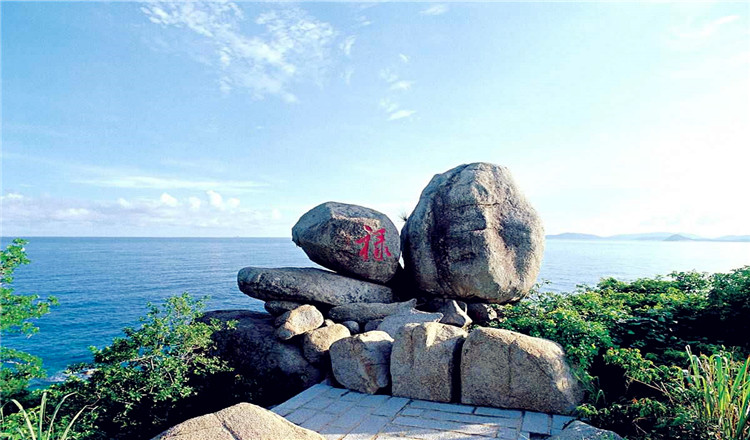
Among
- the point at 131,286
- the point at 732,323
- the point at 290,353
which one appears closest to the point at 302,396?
the point at 290,353

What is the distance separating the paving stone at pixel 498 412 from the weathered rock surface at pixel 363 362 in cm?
147

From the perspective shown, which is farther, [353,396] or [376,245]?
[376,245]

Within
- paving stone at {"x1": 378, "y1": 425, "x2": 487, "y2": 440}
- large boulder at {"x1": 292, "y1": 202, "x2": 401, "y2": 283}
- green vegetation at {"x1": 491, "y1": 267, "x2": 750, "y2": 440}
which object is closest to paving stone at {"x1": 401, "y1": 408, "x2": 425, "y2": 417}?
paving stone at {"x1": 378, "y1": 425, "x2": 487, "y2": 440}

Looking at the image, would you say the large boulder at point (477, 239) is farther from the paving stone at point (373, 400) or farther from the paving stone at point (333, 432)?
the paving stone at point (333, 432)

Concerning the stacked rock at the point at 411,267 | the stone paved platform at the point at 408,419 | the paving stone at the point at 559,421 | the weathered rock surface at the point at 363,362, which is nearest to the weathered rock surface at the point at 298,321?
the stacked rock at the point at 411,267

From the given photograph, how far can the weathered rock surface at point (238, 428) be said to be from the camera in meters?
3.30

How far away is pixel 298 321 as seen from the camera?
26.0ft

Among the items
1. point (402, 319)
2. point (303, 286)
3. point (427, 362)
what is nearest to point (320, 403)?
point (427, 362)

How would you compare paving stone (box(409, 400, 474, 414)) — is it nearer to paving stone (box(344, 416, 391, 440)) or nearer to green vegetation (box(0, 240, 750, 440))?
paving stone (box(344, 416, 391, 440))

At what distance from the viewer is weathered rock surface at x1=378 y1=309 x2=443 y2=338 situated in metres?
7.82

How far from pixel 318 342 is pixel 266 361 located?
1.13m

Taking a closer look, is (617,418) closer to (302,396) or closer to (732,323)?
(732,323)

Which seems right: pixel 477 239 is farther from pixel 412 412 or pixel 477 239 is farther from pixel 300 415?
pixel 300 415

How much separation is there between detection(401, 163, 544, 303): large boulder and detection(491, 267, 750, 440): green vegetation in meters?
1.02
